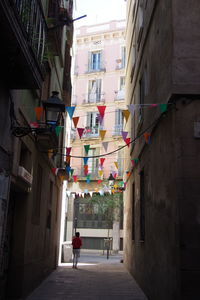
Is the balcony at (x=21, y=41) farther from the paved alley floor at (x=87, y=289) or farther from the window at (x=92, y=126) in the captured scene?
the window at (x=92, y=126)

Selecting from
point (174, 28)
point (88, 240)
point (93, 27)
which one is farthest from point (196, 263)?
point (93, 27)

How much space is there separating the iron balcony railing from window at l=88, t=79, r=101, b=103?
29872 millimetres

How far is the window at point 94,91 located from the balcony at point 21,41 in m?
29.9

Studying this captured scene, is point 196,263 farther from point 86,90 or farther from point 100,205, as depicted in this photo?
point 86,90

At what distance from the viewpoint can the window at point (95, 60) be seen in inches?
1535

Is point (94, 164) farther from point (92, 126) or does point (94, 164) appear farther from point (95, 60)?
point (95, 60)

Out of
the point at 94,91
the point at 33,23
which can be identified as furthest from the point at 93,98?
the point at 33,23

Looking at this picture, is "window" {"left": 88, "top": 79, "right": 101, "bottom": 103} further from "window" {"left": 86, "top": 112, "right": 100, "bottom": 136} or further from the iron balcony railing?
the iron balcony railing

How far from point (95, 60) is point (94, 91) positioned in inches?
147

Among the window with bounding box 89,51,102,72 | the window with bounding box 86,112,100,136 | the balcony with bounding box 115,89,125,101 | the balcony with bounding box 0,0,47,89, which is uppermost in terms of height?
the window with bounding box 89,51,102,72

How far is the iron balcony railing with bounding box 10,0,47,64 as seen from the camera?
6129 millimetres

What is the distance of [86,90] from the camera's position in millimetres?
38344

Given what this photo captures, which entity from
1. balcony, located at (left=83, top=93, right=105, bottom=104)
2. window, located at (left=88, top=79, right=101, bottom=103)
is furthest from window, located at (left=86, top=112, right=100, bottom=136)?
window, located at (left=88, top=79, right=101, bottom=103)

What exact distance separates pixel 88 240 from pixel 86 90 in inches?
600
